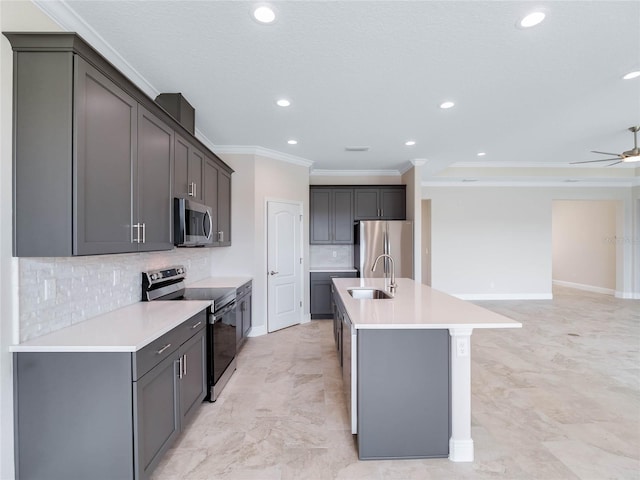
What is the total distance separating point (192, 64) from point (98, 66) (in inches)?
32.1

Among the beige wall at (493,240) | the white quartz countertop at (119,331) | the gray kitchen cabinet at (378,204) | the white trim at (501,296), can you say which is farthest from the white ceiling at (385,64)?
the white trim at (501,296)

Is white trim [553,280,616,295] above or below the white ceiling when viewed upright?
below

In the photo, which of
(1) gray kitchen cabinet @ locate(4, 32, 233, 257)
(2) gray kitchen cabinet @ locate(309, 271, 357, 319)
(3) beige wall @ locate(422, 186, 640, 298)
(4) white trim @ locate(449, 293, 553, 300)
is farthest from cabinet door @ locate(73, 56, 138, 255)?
(4) white trim @ locate(449, 293, 553, 300)

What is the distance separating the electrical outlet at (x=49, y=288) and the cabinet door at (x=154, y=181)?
47 cm

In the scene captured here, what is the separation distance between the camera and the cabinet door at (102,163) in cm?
152

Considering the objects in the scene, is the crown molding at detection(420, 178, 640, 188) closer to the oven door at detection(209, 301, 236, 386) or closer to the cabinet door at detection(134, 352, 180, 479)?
the oven door at detection(209, 301, 236, 386)

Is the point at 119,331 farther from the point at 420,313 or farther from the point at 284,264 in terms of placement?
the point at 284,264

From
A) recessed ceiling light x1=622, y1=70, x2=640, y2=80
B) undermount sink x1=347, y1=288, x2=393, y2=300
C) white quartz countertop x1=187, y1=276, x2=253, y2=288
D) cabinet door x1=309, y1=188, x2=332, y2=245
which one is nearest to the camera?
recessed ceiling light x1=622, y1=70, x2=640, y2=80

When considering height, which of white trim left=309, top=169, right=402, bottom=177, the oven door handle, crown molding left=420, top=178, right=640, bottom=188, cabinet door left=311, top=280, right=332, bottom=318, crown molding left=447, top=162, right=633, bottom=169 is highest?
crown molding left=447, top=162, right=633, bottom=169

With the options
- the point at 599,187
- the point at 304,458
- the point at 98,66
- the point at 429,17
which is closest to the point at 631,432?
the point at 304,458

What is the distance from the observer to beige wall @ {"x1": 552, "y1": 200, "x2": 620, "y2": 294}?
723cm

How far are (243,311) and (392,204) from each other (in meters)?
3.30

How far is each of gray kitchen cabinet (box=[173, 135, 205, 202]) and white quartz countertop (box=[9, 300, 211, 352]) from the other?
99cm

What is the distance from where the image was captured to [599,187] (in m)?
6.85
